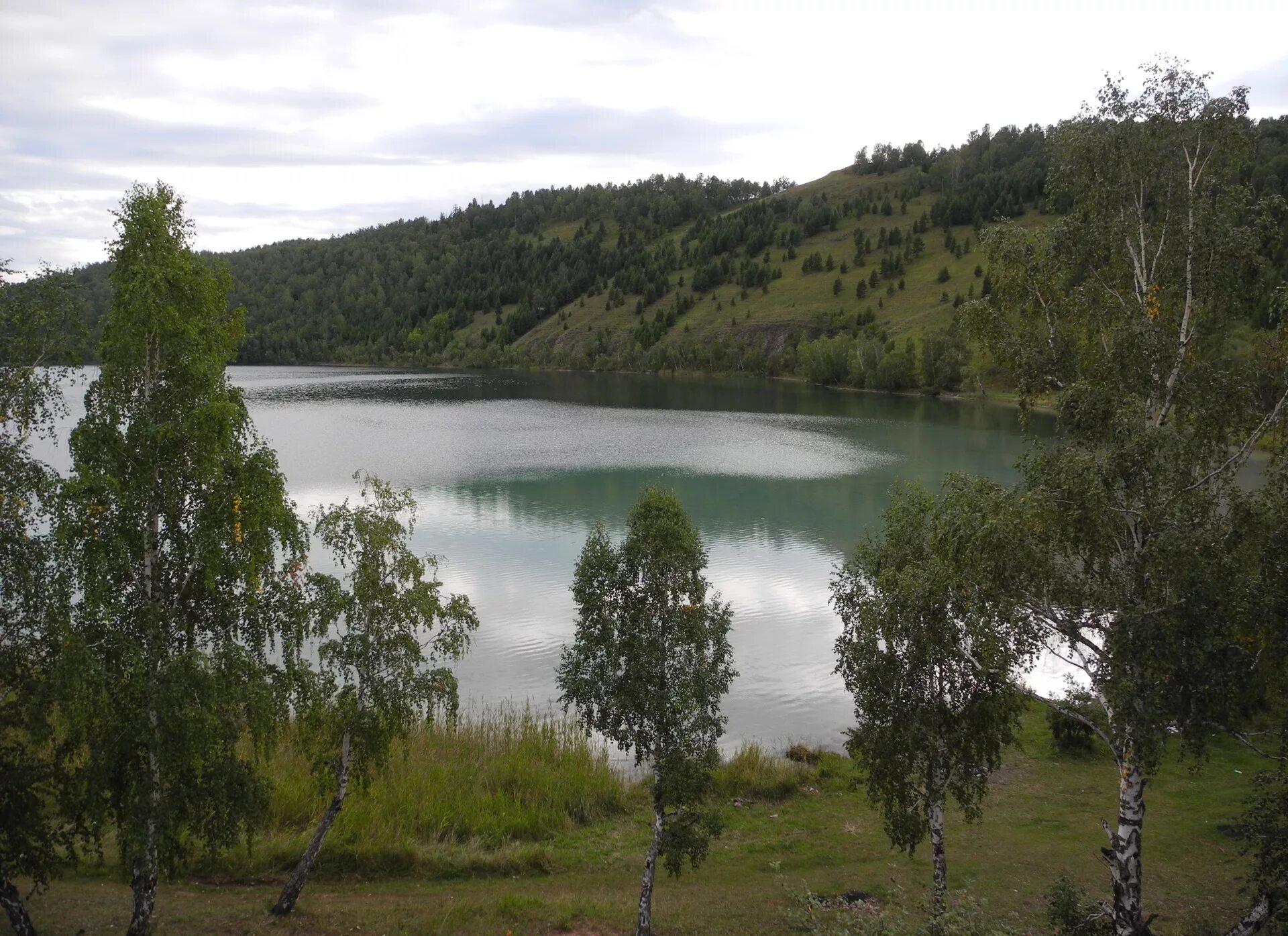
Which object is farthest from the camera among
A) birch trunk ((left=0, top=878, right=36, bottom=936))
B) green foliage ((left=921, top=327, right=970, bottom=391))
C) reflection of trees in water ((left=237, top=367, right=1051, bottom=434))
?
green foliage ((left=921, top=327, right=970, bottom=391))

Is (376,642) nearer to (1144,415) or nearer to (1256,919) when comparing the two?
(1144,415)

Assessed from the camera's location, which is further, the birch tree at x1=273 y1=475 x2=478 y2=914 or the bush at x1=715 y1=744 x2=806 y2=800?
the bush at x1=715 y1=744 x2=806 y2=800

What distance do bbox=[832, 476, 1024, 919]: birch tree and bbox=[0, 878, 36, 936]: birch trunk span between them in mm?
12930

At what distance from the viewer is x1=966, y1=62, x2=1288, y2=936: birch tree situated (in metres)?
12.2

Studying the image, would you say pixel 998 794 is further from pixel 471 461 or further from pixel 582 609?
pixel 471 461

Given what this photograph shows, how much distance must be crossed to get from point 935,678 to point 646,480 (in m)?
45.0

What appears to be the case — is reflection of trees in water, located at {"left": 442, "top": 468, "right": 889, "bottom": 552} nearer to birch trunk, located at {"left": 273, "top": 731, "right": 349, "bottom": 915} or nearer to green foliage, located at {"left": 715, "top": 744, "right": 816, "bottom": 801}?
green foliage, located at {"left": 715, "top": 744, "right": 816, "bottom": 801}

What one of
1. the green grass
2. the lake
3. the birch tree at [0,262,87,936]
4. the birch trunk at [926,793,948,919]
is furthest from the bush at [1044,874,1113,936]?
the green grass

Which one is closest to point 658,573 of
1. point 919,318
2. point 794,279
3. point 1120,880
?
point 1120,880

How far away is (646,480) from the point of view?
5938 centimetres

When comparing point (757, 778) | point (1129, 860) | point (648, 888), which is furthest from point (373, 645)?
point (1129, 860)

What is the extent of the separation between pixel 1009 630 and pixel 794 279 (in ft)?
611

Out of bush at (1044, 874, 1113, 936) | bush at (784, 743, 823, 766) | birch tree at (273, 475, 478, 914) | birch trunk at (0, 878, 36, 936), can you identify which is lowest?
bush at (784, 743, 823, 766)

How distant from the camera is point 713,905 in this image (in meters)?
17.2
